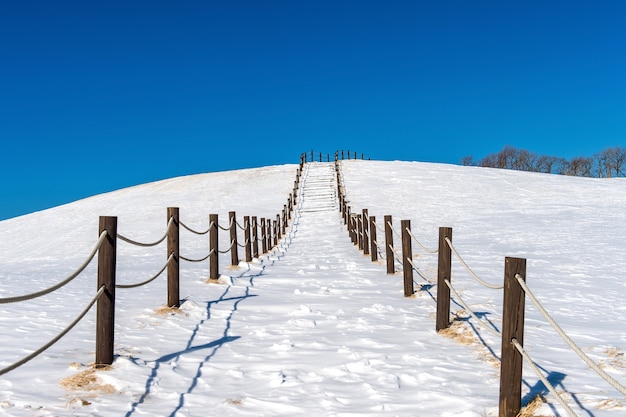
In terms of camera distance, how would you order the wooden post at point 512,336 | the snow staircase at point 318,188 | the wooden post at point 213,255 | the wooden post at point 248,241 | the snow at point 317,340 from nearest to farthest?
the wooden post at point 512,336 < the snow at point 317,340 < the wooden post at point 213,255 < the wooden post at point 248,241 < the snow staircase at point 318,188

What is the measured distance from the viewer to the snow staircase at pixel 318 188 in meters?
29.0

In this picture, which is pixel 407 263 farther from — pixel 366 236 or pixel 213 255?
pixel 366 236

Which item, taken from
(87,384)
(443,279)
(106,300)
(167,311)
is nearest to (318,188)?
(167,311)

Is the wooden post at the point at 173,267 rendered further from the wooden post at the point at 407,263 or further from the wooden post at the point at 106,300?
the wooden post at the point at 407,263

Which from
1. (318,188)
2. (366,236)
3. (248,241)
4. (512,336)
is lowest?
(512,336)

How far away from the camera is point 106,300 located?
14.1 feet

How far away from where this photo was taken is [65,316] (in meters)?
5.93

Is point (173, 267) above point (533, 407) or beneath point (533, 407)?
above

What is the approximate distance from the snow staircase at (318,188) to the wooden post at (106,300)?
77.4 feet

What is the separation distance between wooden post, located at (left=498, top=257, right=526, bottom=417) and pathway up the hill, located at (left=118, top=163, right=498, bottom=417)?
0.27 meters

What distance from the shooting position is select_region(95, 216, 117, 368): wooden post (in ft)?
13.7

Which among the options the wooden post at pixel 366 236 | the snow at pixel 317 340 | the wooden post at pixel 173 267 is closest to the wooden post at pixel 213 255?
the snow at pixel 317 340

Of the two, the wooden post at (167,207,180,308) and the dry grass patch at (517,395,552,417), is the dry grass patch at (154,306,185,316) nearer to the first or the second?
the wooden post at (167,207,180,308)

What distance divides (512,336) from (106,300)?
125 inches
